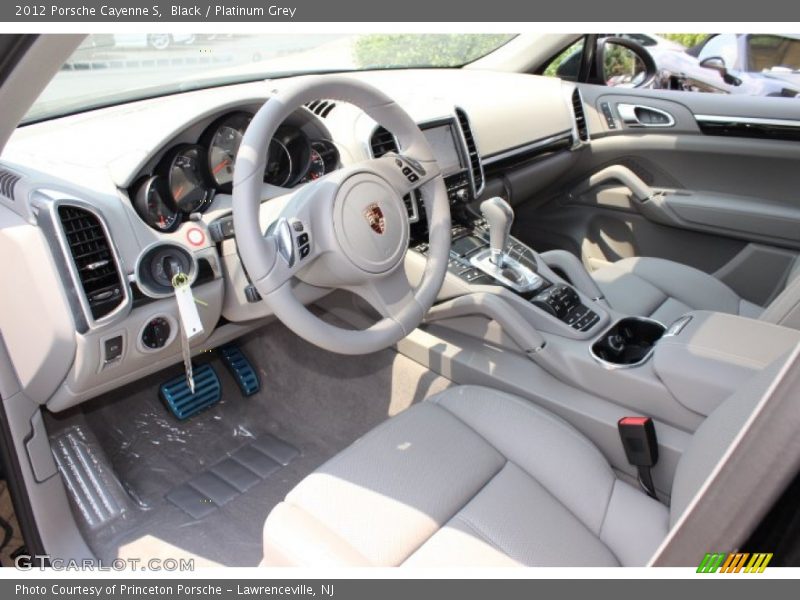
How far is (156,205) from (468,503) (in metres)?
0.97

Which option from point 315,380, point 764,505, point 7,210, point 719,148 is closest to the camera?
point 764,505

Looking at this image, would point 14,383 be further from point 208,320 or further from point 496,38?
point 496,38

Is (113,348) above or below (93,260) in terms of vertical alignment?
below

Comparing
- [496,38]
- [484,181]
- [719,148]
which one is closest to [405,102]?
[484,181]

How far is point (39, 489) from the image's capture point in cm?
165

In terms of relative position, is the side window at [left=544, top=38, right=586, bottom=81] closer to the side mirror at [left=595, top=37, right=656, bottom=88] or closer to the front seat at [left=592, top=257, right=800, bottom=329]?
the side mirror at [left=595, top=37, right=656, bottom=88]

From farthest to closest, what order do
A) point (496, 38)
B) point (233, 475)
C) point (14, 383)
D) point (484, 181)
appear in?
point (496, 38) < point (484, 181) < point (233, 475) < point (14, 383)

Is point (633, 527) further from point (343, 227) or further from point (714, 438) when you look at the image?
point (343, 227)

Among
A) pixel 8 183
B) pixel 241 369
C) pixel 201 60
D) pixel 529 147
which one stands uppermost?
pixel 201 60

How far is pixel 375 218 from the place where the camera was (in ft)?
5.06

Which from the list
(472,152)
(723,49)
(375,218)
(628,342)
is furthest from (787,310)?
(723,49)

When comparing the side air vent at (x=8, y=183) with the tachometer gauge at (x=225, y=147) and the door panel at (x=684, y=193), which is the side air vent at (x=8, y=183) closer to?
the tachometer gauge at (x=225, y=147)

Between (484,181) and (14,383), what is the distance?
1699 mm

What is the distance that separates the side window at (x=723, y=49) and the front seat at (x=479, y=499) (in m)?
2.05
